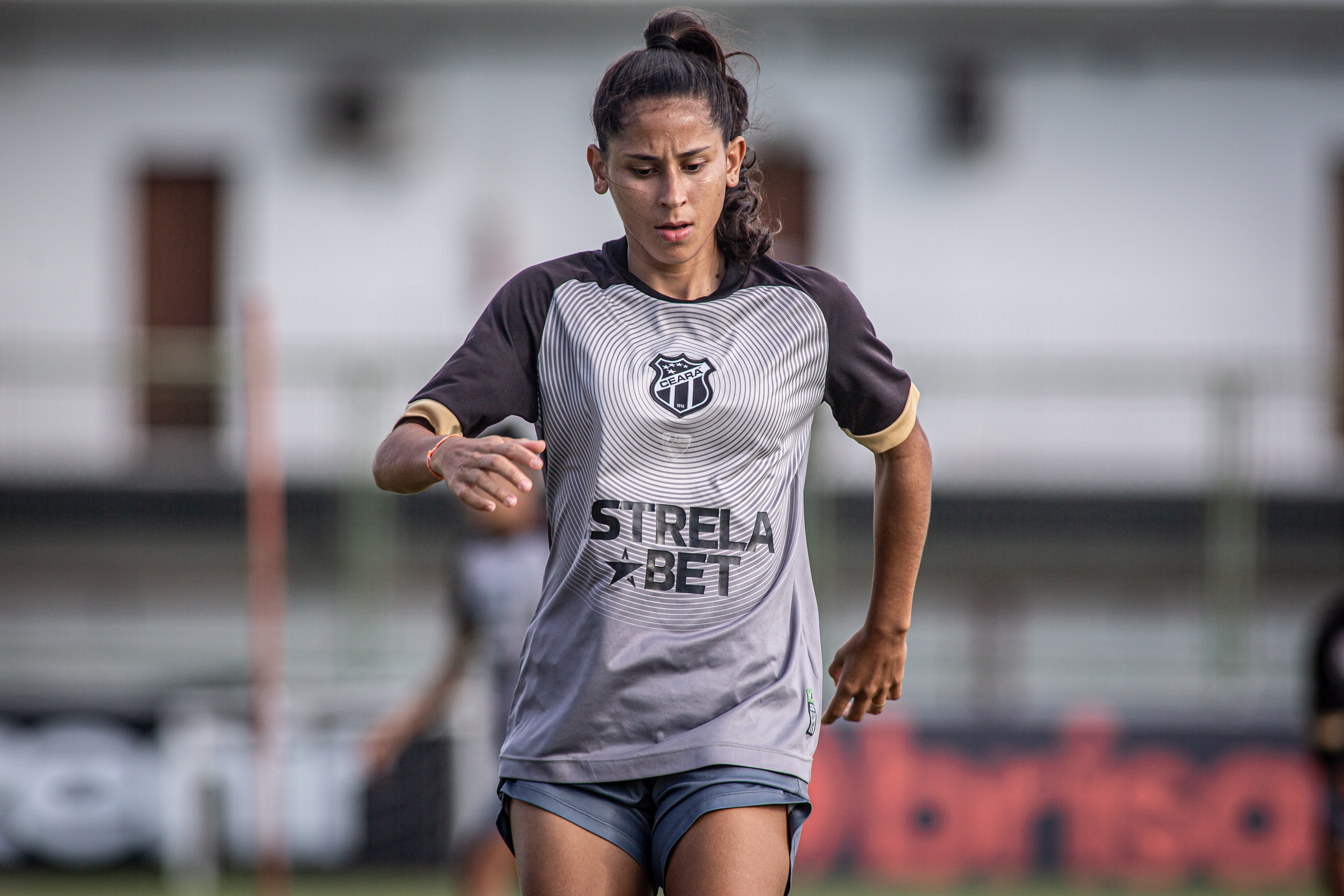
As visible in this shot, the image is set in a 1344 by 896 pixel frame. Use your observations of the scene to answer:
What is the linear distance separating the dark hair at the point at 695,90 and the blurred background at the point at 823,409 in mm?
5087

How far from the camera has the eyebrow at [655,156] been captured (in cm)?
274

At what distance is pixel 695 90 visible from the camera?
2771 mm

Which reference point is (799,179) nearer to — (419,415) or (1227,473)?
(1227,473)

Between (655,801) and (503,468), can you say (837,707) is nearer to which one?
(655,801)

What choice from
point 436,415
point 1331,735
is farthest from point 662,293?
point 1331,735

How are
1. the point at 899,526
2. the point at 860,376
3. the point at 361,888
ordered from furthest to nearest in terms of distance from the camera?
the point at 361,888 < the point at 899,526 < the point at 860,376

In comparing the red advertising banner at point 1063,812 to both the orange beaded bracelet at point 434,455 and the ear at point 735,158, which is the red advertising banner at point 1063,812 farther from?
the orange beaded bracelet at point 434,455

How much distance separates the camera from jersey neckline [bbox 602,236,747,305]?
9.35ft

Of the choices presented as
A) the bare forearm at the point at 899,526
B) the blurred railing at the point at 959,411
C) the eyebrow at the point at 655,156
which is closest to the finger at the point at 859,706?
the bare forearm at the point at 899,526

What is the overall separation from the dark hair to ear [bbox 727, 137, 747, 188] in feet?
0.05

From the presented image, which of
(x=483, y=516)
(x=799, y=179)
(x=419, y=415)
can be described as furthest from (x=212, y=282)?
(x=419, y=415)

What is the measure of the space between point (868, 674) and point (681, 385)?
745mm

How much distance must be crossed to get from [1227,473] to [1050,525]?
1.43m

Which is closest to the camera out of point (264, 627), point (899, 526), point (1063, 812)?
point (899, 526)
